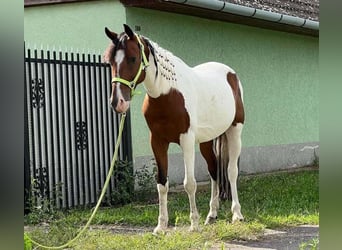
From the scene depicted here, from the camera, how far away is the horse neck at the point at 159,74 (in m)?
6.29

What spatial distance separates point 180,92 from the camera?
258 inches

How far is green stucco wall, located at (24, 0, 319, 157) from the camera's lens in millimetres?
10898

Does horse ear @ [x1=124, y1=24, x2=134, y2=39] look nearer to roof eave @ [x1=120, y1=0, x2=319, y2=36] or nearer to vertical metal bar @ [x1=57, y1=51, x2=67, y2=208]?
vertical metal bar @ [x1=57, y1=51, x2=67, y2=208]

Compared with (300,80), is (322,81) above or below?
below

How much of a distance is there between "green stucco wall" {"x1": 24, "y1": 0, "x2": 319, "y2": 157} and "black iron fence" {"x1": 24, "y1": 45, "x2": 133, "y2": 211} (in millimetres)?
1160

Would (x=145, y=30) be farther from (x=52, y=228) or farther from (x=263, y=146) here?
(x=52, y=228)

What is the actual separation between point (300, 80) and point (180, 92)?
958cm

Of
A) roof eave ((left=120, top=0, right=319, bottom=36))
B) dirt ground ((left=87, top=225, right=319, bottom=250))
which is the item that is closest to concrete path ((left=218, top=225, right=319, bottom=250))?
dirt ground ((left=87, top=225, right=319, bottom=250))

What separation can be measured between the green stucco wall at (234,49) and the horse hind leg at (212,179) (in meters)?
2.67

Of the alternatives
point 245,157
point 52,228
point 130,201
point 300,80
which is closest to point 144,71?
point 52,228

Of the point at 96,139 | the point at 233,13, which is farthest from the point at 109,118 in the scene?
the point at 233,13

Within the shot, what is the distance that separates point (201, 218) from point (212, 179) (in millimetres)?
513

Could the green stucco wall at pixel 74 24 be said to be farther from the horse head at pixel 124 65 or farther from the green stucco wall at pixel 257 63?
the horse head at pixel 124 65

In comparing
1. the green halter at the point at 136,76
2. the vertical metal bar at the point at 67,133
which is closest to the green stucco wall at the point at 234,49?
the vertical metal bar at the point at 67,133
